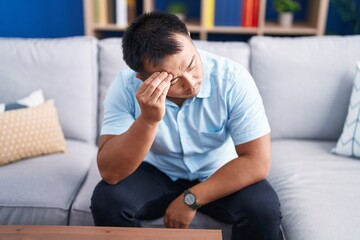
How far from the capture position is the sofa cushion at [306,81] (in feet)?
5.31

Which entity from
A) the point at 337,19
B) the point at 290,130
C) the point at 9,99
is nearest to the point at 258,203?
the point at 290,130

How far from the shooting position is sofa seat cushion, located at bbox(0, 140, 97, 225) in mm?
1284

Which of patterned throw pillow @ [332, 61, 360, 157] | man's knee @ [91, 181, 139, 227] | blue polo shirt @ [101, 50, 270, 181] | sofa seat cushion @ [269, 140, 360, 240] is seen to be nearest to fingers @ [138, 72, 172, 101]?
blue polo shirt @ [101, 50, 270, 181]

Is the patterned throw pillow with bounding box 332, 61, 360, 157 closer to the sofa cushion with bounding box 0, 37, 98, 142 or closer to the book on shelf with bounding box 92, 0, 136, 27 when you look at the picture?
the sofa cushion with bounding box 0, 37, 98, 142

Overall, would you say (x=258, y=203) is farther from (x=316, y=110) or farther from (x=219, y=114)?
(x=316, y=110)

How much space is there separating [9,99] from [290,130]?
1203 millimetres

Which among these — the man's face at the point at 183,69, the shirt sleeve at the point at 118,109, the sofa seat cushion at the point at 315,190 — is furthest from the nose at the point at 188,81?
the sofa seat cushion at the point at 315,190

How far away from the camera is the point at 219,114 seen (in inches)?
48.4

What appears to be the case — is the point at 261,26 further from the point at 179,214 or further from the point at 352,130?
the point at 179,214

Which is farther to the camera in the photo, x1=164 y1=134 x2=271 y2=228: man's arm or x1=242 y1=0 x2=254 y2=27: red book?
x1=242 y1=0 x2=254 y2=27: red book

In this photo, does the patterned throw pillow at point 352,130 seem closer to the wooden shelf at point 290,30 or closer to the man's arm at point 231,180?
the man's arm at point 231,180

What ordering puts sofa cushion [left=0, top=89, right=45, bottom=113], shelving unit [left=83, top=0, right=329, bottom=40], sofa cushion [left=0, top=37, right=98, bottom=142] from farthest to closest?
shelving unit [left=83, top=0, right=329, bottom=40]
sofa cushion [left=0, top=37, right=98, bottom=142]
sofa cushion [left=0, top=89, right=45, bottom=113]

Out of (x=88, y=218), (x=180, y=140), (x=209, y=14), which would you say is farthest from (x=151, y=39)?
(x=209, y=14)

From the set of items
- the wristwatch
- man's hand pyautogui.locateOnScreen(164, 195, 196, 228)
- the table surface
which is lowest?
man's hand pyautogui.locateOnScreen(164, 195, 196, 228)
